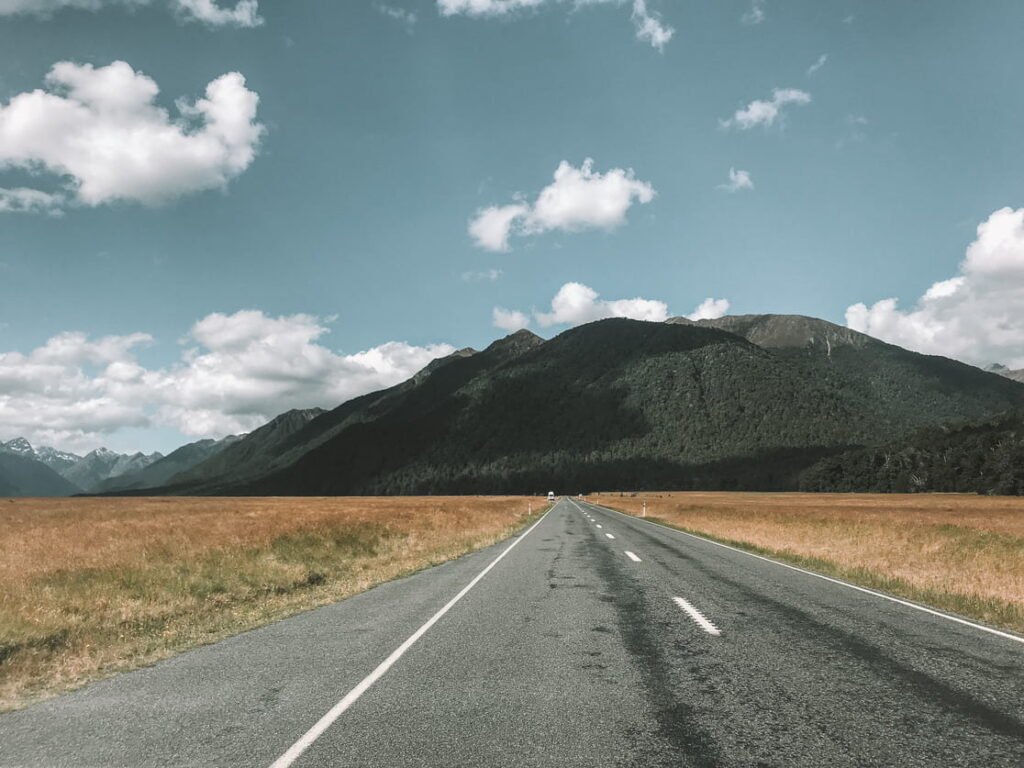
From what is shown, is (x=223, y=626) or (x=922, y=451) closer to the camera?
(x=223, y=626)

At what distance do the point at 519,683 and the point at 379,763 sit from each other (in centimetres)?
201

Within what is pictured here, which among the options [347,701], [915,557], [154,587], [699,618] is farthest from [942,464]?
[347,701]

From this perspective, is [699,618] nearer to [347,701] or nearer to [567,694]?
[567,694]

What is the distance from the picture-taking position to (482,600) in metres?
10.5

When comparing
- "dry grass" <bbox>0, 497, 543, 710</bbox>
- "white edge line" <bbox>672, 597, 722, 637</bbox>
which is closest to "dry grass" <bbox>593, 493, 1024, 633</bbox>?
"white edge line" <bbox>672, 597, 722, 637</bbox>

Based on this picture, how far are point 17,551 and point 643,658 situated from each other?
1875 centimetres

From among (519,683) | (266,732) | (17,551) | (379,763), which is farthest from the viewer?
(17,551)

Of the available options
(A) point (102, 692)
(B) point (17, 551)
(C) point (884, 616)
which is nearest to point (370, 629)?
(A) point (102, 692)

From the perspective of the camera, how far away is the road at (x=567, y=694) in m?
4.23

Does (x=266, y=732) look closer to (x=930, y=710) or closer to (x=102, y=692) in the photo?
Answer: (x=102, y=692)

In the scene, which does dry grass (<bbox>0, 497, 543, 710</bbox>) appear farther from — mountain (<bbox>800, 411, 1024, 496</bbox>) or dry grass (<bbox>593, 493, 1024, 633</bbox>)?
mountain (<bbox>800, 411, 1024, 496</bbox>)

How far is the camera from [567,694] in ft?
17.8

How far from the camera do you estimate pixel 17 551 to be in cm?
1736

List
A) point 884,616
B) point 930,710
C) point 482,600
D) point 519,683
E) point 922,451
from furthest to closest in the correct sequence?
point 922,451, point 482,600, point 884,616, point 519,683, point 930,710
